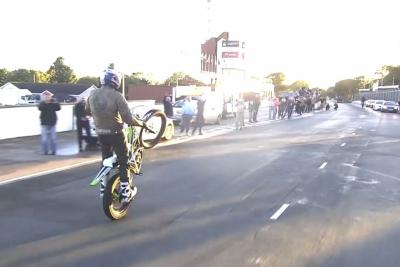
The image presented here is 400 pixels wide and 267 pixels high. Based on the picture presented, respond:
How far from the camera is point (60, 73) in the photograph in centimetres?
11850

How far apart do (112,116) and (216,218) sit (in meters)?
1.99

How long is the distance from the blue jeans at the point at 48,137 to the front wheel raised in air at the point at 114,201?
7608 mm

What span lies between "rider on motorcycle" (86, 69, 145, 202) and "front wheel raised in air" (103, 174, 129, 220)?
0.28 ft

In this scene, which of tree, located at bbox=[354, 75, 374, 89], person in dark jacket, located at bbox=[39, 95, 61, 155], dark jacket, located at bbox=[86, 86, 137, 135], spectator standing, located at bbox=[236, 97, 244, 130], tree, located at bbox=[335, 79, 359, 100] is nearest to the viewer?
dark jacket, located at bbox=[86, 86, 137, 135]

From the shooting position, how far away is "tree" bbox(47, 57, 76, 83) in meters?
118

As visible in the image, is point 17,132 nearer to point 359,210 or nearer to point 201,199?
point 201,199

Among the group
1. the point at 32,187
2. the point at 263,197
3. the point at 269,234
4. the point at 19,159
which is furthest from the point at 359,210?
the point at 19,159

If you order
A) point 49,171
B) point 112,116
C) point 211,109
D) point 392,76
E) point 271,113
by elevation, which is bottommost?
point 271,113

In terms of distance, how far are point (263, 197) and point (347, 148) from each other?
943 centimetres

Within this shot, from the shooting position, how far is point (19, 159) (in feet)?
45.4

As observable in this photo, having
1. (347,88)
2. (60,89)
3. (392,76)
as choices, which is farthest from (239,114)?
(347,88)

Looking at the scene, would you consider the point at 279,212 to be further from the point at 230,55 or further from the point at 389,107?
the point at 230,55

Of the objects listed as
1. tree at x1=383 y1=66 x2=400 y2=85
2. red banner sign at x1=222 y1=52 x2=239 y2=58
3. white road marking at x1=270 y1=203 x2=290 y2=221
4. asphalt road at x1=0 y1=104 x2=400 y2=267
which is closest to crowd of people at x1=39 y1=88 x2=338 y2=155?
asphalt road at x1=0 y1=104 x2=400 y2=267

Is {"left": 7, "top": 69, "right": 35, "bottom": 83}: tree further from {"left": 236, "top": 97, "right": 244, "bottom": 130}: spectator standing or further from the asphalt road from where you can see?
the asphalt road
